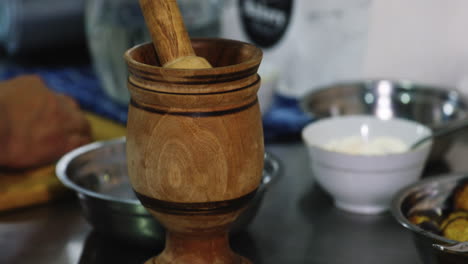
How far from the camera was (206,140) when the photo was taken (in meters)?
0.57

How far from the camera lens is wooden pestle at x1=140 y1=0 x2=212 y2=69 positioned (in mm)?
613

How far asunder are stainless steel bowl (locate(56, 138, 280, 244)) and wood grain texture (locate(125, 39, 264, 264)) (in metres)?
0.14

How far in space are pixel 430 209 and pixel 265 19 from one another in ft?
2.44

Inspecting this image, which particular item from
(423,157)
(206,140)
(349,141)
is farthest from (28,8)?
(206,140)

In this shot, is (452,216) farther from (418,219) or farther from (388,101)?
(388,101)

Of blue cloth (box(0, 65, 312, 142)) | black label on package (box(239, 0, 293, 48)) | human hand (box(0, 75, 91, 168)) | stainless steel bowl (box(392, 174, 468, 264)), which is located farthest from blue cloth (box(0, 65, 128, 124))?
stainless steel bowl (box(392, 174, 468, 264))

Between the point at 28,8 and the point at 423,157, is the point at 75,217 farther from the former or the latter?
the point at 28,8

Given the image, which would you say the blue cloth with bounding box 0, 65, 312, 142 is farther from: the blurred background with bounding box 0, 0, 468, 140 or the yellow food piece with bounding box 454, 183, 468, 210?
the yellow food piece with bounding box 454, 183, 468, 210

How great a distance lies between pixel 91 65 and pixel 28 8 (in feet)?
0.63

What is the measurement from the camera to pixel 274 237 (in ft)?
2.74

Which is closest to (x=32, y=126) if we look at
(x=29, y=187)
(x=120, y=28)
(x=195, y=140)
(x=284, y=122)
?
→ (x=29, y=187)

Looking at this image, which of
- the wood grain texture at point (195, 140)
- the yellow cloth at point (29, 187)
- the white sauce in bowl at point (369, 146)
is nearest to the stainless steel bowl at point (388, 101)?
the white sauce in bowl at point (369, 146)

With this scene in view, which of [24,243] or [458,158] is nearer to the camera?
[24,243]

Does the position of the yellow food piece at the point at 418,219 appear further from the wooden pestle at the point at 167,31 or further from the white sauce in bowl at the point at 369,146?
the wooden pestle at the point at 167,31
